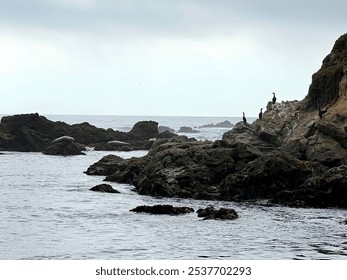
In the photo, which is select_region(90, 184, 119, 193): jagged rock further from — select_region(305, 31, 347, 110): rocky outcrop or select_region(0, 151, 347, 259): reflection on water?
select_region(305, 31, 347, 110): rocky outcrop

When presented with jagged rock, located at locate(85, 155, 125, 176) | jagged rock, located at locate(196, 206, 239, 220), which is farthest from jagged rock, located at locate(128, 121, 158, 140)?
jagged rock, located at locate(196, 206, 239, 220)

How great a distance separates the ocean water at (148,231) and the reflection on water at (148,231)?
35 mm

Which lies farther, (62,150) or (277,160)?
(62,150)

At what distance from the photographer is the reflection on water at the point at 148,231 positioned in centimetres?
2356

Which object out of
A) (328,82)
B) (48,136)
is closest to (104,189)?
(328,82)

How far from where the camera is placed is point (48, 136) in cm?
9362

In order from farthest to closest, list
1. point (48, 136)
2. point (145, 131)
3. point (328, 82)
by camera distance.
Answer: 1. point (145, 131)
2. point (48, 136)
3. point (328, 82)

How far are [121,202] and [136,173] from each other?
1307 cm

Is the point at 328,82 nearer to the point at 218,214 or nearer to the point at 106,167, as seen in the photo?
the point at 106,167

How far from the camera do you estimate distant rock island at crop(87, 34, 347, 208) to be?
37.2m

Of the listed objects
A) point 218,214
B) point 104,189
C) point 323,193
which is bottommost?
point 104,189

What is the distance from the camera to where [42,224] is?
3028cm

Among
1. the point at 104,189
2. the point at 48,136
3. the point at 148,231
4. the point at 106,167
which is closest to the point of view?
the point at 148,231
